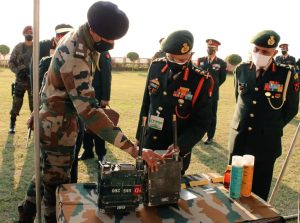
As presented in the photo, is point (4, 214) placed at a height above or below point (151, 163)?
below

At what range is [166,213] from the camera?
202 centimetres

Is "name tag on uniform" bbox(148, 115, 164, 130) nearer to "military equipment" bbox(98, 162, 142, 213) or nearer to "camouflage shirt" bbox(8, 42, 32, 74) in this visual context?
"military equipment" bbox(98, 162, 142, 213)

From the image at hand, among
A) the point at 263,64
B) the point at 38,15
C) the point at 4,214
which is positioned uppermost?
the point at 38,15

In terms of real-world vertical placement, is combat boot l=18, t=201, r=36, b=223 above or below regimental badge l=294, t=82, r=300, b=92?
below

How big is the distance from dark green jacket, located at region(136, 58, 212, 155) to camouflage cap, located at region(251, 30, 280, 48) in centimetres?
65

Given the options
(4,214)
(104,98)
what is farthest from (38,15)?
(104,98)

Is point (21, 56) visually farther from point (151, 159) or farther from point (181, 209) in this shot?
point (181, 209)

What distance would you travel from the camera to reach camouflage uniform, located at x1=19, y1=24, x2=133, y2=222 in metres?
2.23

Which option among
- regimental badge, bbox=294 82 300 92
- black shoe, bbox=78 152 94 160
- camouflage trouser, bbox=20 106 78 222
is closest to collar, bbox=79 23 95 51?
camouflage trouser, bbox=20 106 78 222

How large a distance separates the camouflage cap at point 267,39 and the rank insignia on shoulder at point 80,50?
66.5 inches

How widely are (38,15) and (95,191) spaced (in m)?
1.20

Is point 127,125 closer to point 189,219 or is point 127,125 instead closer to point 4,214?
point 4,214

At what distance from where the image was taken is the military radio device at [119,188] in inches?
76.8

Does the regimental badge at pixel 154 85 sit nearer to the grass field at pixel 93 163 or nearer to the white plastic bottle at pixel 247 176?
the white plastic bottle at pixel 247 176
